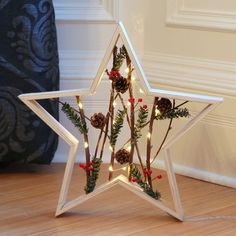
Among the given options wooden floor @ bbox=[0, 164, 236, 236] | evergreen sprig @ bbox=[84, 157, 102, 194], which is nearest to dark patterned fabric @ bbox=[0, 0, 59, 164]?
wooden floor @ bbox=[0, 164, 236, 236]

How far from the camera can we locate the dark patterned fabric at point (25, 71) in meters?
1.58

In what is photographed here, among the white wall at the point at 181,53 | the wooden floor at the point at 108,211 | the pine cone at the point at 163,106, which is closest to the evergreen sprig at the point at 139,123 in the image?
the pine cone at the point at 163,106

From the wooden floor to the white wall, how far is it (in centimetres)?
8

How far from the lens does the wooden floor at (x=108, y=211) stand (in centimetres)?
131

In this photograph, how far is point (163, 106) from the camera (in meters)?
1.33

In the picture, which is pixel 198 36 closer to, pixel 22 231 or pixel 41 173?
pixel 41 173

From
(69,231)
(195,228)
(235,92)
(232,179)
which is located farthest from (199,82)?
(69,231)

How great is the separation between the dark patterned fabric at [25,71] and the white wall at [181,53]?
0.12 meters

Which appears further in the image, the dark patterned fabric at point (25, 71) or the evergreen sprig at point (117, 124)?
the dark patterned fabric at point (25, 71)

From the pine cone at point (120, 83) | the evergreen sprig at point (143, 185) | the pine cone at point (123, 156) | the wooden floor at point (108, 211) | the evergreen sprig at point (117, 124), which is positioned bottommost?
the wooden floor at point (108, 211)

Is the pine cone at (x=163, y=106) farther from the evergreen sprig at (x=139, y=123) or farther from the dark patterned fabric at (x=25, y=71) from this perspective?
the dark patterned fabric at (x=25, y=71)

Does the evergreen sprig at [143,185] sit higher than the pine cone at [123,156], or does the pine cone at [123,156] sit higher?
the pine cone at [123,156]

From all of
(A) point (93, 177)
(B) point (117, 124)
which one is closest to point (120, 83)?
(B) point (117, 124)

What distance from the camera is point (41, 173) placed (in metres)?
1.69
